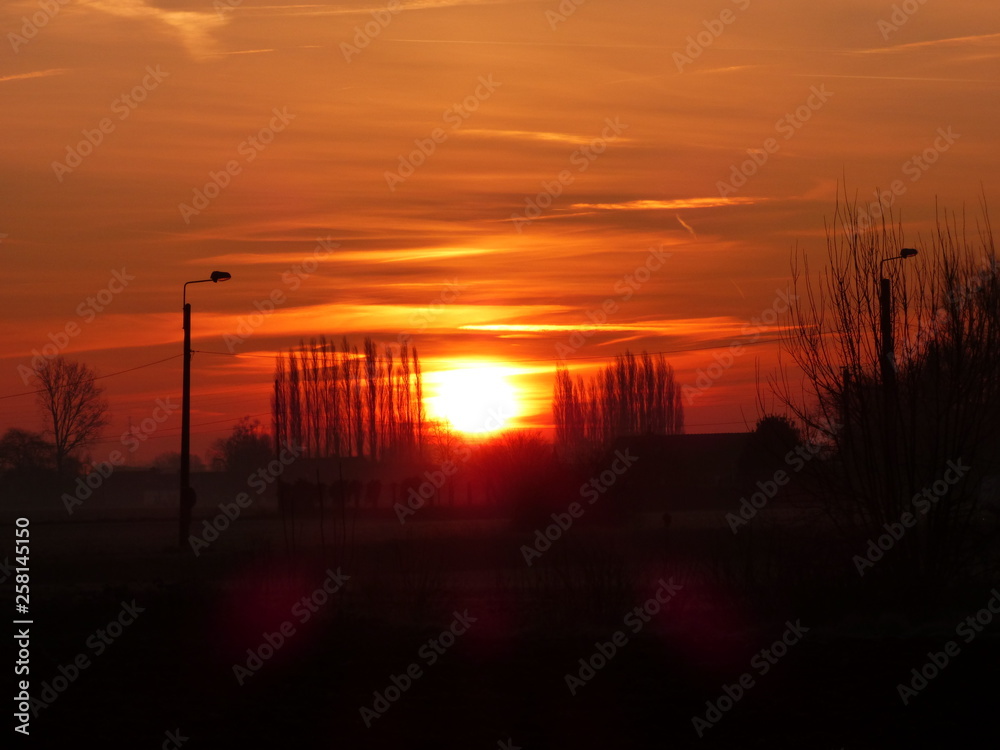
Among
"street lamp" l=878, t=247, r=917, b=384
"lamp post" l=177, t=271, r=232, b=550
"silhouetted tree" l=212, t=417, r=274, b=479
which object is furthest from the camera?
"silhouetted tree" l=212, t=417, r=274, b=479

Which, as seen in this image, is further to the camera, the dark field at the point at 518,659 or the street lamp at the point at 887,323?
the street lamp at the point at 887,323

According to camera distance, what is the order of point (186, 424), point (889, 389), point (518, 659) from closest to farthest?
point (518, 659), point (889, 389), point (186, 424)

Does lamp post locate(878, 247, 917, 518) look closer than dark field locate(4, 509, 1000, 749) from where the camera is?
No

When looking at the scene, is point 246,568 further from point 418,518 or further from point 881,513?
point 418,518

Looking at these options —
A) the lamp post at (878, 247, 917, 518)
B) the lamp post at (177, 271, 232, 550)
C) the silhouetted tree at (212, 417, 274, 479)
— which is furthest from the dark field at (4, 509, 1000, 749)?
the silhouetted tree at (212, 417, 274, 479)

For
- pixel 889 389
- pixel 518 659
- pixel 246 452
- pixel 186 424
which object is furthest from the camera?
pixel 246 452

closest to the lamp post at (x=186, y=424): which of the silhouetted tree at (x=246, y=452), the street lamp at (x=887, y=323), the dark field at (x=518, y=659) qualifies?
the dark field at (x=518, y=659)

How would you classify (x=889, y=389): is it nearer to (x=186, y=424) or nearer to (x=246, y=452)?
(x=186, y=424)

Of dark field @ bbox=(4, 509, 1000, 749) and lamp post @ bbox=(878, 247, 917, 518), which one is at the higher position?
lamp post @ bbox=(878, 247, 917, 518)

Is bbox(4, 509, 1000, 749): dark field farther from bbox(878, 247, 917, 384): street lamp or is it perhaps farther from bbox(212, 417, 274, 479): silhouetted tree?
bbox(212, 417, 274, 479): silhouetted tree

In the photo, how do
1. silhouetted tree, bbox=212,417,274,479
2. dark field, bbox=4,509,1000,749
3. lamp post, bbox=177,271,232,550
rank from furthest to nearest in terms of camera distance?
1. silhouetted tree, bbox=212,417,274,479
2. lamp post, bbox=177,271,232,550
3. dark field, bbox=4,509,1000,749

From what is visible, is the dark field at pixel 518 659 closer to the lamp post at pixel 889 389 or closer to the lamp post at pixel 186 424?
the lamp post at pixel 889 389

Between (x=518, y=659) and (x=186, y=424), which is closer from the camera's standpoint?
(x=518, y=659)

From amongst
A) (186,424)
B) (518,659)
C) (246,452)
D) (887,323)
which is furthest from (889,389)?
(246,452)
